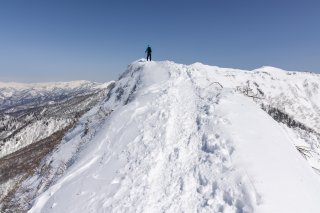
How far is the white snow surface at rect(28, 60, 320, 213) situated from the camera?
12.7 metres

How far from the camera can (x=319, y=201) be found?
12.8 metres

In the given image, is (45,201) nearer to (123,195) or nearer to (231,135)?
(123,195)

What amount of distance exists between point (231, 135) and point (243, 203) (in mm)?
5268

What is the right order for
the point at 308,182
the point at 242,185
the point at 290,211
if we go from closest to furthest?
1. the point at 290,211
2. the point at 242,185
3. the point at 308,182

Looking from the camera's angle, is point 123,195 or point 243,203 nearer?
point 243,203

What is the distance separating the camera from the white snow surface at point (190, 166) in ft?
41.5

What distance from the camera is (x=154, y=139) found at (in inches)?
747

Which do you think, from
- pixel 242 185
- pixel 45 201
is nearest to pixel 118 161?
pixel 45 201

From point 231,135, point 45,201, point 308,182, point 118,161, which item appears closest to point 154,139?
point 118,161

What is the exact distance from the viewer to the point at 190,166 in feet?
51.2

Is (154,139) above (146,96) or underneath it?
underneath

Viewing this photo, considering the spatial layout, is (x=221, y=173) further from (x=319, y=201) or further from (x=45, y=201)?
(x=45, y=201)

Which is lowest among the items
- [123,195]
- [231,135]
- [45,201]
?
[45,201]

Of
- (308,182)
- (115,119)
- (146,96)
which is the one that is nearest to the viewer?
(308,182)
